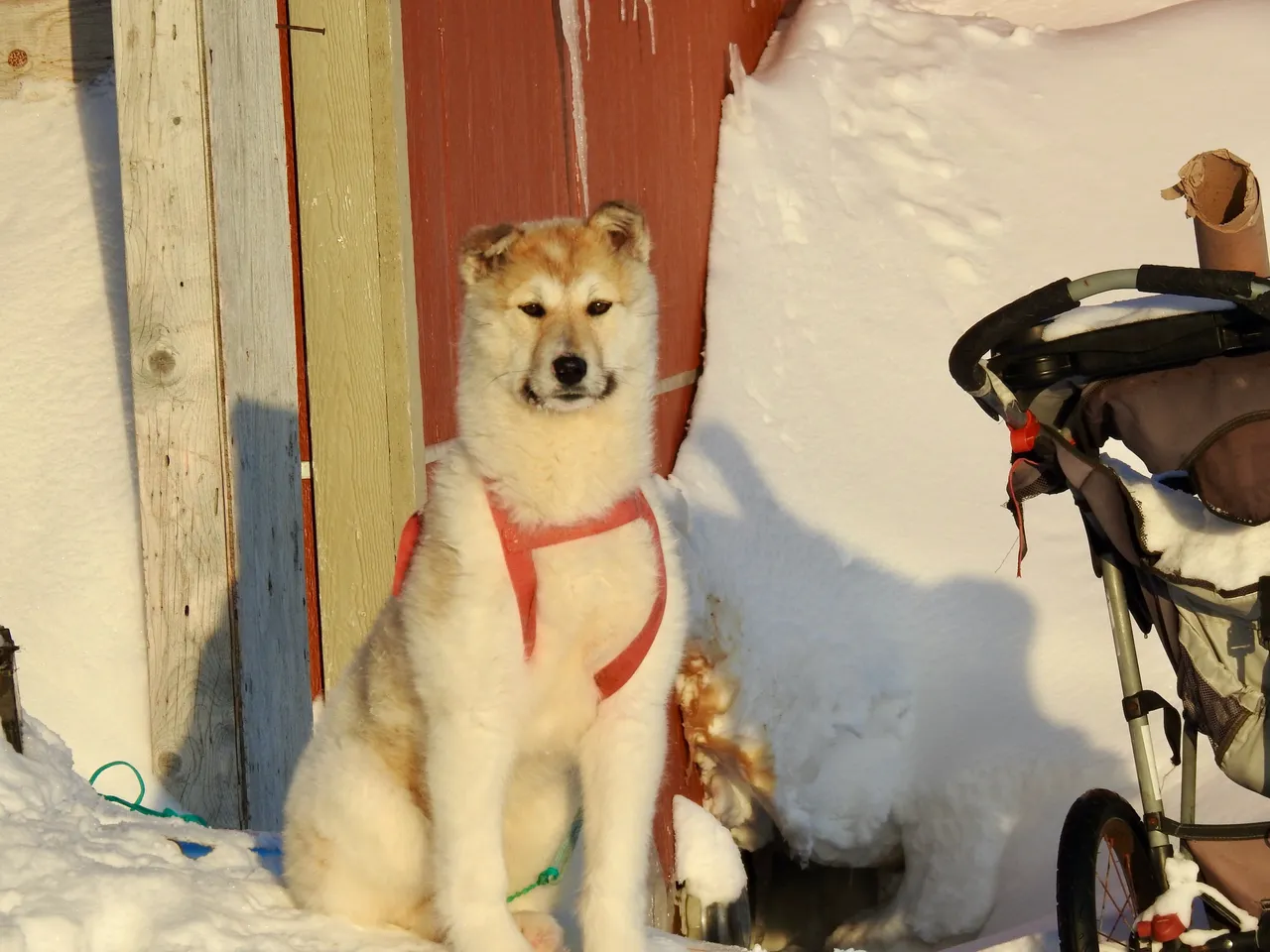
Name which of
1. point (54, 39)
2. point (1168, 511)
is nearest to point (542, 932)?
point (1168, 511)

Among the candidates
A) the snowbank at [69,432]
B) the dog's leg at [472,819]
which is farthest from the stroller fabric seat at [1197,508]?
the snowbank at [69,432]

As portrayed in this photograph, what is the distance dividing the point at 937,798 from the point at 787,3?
22.6 ft

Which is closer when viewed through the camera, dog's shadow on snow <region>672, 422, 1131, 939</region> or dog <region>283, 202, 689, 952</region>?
dog <region>283, 202, 689, 952</region>

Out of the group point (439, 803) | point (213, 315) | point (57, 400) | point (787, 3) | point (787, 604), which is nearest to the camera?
point (439, 803)

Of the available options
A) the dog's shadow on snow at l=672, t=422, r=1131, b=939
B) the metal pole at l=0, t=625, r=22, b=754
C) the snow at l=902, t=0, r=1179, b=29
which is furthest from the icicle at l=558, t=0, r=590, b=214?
the snow at l=902, t=0, r=1179, b=29

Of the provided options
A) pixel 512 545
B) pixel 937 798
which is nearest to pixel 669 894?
pixel 937 798

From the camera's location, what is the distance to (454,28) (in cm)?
510

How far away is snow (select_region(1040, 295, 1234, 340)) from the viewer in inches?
120

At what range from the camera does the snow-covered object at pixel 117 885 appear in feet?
8.33

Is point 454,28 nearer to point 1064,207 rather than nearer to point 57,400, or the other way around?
point 57,400

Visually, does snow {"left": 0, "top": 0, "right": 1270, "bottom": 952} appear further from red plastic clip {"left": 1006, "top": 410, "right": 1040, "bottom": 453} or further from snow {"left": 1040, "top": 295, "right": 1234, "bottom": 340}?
snow {"left": 1040, "top": 295, "right": 1234, "bottom": 340}

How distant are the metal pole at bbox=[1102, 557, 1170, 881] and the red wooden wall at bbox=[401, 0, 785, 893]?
227 cm

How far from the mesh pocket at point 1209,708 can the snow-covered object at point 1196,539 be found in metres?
0.26

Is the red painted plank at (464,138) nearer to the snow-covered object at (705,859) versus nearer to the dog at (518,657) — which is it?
the dog at (518,657)
